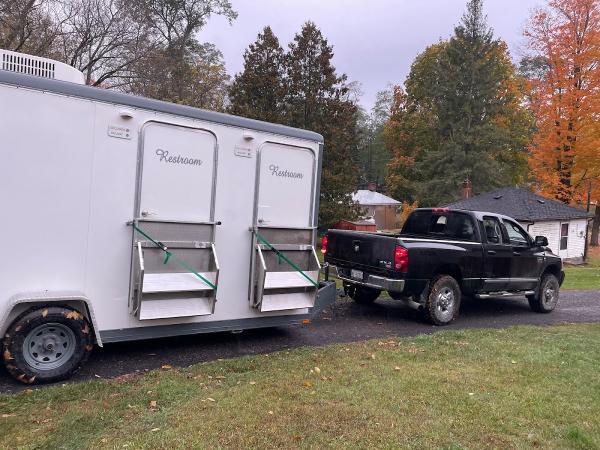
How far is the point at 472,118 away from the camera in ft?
116

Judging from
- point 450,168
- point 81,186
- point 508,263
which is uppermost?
point 450,168

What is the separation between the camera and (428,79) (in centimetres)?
4031

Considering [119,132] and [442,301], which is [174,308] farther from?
[442,301]

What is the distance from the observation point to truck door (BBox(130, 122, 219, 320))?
5527 mm

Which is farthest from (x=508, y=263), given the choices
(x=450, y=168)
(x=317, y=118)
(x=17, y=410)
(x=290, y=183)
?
(x=450, y=168)

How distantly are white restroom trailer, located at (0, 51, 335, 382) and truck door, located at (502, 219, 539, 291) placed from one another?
501 cm

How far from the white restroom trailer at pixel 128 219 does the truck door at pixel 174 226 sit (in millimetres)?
12

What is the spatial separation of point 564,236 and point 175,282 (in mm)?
25519

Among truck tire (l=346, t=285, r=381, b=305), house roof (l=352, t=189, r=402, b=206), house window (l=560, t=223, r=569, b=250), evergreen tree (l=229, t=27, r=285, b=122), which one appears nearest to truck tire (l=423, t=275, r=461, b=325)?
truck tire (l=346, t=285, r=381, b=305)

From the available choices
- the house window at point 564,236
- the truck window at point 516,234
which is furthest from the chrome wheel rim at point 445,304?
the house window at point 564,236

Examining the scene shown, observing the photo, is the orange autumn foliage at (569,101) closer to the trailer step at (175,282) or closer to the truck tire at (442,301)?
the truck tire at (442,301)

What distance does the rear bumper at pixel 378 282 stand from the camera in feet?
26.5

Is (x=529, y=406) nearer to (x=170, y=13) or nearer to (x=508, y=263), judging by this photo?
(x=508, y=263)

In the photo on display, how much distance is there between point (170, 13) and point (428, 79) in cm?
2044
